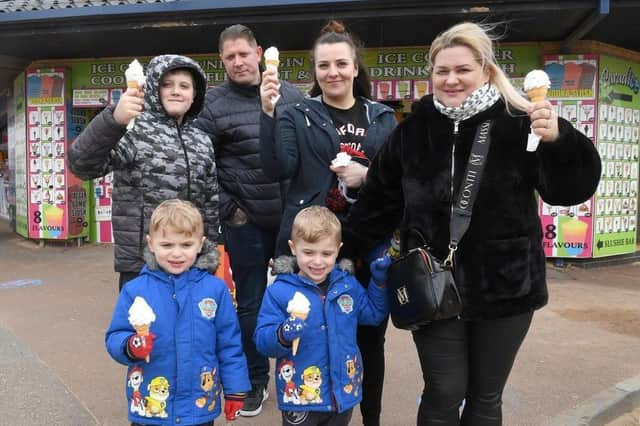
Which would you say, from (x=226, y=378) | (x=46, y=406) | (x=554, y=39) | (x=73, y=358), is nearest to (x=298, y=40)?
(x=554, y=39)

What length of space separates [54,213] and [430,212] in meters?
9.53

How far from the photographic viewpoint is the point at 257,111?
3.45 m

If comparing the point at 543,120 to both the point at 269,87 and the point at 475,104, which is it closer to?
the point at 475,104

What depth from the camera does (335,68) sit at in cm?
273

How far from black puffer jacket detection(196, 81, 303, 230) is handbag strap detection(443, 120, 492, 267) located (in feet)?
4.70

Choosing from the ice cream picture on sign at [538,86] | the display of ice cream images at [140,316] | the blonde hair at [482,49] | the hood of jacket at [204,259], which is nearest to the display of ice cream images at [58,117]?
the hood of jacket at [204,259]

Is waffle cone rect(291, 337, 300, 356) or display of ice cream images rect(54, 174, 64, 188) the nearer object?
waffle cone rect(291, 337, 300, 356)

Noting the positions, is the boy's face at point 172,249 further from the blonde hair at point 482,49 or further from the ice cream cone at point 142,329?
the blonde hair at point 482,49

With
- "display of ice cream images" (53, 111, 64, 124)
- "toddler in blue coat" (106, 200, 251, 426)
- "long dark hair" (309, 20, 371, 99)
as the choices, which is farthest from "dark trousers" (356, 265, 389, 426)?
"display of ice cream images" (53, 111, 64, 124)

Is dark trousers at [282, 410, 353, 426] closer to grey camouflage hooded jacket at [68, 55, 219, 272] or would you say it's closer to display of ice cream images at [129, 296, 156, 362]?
display of ice cream images at [129, 296, 156, 362]

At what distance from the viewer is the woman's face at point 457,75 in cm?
226

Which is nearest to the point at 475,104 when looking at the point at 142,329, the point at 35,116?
the point at 142,329

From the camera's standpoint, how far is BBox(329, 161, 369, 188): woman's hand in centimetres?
268

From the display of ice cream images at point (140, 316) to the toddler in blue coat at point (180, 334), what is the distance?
105mm
